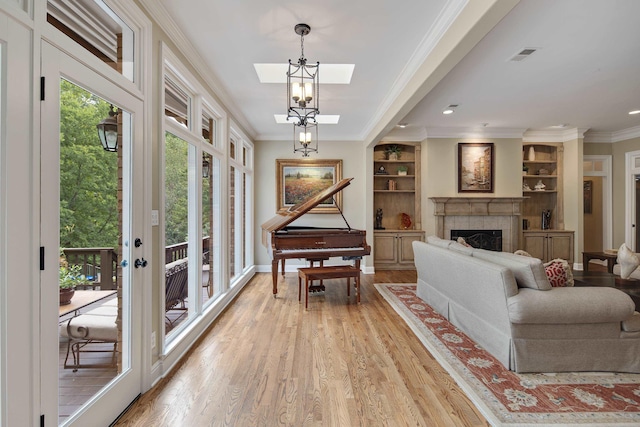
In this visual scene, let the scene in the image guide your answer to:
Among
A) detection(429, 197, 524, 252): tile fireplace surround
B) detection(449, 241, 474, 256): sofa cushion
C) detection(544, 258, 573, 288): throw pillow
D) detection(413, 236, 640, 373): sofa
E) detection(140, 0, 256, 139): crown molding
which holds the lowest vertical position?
detection(413, 236, 640, 373): sofa

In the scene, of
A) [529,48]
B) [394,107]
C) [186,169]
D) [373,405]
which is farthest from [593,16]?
[186,169]

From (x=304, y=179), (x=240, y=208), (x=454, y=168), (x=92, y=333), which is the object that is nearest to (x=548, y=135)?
(x=454, y=168)

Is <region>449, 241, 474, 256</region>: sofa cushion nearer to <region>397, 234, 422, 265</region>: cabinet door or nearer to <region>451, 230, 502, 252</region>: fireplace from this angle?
<region>397, 234, 422, 265</region>: cabinet door

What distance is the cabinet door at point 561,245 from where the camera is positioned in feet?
21.7

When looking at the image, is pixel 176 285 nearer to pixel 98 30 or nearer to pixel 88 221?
pixel 88 221

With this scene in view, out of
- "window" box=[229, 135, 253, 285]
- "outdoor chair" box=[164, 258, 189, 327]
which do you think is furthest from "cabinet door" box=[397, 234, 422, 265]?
"outdoor chair" box=[164, 258, 189, 327]

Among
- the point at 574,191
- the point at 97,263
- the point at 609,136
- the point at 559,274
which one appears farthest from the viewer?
the point at 609,136

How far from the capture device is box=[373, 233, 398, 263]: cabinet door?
673 centimetres

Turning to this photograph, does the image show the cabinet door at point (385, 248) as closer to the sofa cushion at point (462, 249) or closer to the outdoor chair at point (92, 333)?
the sofa cushion at point (462, 249)

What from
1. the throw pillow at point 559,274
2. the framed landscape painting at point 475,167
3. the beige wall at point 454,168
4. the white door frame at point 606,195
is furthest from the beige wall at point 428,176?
the throw pillow at point 559,274

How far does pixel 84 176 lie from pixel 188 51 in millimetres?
1789

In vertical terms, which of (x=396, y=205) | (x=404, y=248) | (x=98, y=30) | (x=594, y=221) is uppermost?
(x=98, y=30)

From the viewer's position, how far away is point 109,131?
1.94 m

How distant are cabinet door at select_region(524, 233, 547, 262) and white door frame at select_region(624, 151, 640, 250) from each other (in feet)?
5.53
